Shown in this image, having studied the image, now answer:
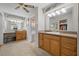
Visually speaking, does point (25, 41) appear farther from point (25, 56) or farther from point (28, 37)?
point (25, 56)

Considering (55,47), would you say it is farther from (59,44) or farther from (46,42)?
(46,42)

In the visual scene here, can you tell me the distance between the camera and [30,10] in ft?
7.43

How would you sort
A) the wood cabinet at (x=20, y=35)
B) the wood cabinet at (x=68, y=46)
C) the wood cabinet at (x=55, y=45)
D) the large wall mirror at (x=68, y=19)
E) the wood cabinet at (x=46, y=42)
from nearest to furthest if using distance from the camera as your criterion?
the wood cabinet at (x=68, y=46)
the large wall mirror at (x=68, y=19)
the wood cabinet at (x=20, y=35)
the wood cabinet at (x=55, y=45)
the wood cabinet at (x=46, y=42)

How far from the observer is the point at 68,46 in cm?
208

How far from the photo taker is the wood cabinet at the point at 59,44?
1.97 meters

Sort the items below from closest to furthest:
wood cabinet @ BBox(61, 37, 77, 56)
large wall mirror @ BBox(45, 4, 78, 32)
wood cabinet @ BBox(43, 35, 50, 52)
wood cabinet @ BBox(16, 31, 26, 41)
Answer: wood cabinet @ BBox(61, 37, 77, 56), large wall mirror @ BBox(45, 4, 78, 32), wood cabinet @ BBox(16, 31, 26, 41), wood cabinet @ BBox(43, 35, 50, 52)

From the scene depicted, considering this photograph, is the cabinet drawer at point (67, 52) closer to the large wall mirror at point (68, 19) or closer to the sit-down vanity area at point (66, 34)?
the sit-down vanity area at point (66, 34)

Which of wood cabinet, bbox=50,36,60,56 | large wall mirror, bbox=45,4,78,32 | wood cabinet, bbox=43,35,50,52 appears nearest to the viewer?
large wall mirror, bbox=45,4,78,32

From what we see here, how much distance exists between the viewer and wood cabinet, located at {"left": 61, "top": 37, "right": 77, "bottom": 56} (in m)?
1.92

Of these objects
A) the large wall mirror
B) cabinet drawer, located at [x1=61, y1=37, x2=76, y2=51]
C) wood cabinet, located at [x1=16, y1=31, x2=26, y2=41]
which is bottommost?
cabinet drawer, located at [x1=61, y1=37, x2=76, y2=51]

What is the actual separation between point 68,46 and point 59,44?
0.36 metres

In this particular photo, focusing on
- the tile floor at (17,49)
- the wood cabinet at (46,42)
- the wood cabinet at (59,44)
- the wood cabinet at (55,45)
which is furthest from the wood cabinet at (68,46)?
the wood cabinet at (46,42)

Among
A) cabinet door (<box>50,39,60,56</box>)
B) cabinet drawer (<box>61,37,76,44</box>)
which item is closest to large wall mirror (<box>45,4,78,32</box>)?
cabinet drawer (<box>61,37,76,44</box>)

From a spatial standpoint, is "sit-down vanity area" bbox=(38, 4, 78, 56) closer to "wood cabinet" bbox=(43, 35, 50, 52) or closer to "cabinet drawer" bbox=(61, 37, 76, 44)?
"cabinet drawer" bbox=(61, 37, 76, 44)
